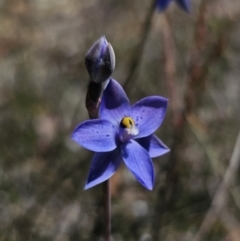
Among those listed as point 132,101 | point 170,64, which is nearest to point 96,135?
point 132,101

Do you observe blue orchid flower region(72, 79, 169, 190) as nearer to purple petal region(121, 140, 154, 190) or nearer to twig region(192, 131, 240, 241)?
purple petal region(121, 140, 154, 190)

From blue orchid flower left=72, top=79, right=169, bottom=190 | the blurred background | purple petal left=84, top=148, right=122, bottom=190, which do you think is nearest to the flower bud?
blue orchid flower left=72, top=79, right=169, bottom=190

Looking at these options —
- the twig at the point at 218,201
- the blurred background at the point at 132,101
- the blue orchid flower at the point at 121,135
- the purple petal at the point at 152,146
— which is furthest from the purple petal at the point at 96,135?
the twig at the point at 218,201

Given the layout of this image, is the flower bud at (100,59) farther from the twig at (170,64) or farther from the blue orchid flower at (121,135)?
the twig at (170,64)

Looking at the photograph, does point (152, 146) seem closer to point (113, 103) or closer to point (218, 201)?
point (113, 103)

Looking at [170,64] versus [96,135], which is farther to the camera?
[170,64]

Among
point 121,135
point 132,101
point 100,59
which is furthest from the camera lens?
point 132,101
